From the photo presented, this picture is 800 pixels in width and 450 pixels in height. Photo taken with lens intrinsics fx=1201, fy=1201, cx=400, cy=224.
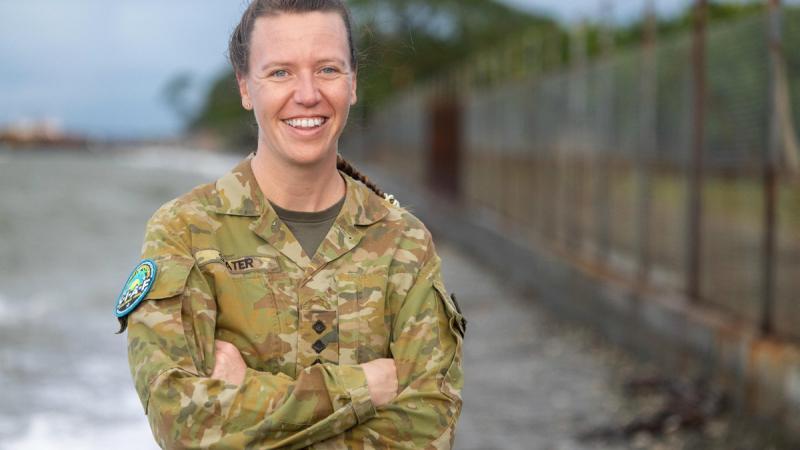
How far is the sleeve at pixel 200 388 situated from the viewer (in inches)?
93.7

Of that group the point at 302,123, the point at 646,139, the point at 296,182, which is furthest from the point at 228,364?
the point at 646,139

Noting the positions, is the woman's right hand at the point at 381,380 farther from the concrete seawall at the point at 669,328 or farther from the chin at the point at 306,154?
the concrete seawall at the point at 669,328

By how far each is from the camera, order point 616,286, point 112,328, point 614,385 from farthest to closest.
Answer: point 112,328, point 616,286, point 614,385

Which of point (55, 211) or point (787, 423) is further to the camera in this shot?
point (55, 211)

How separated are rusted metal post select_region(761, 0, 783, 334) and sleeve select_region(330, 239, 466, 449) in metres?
4.43

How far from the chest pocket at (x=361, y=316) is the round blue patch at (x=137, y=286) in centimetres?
40

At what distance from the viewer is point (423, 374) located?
102 inches

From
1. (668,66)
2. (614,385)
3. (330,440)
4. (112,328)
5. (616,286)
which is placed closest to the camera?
(330,440)

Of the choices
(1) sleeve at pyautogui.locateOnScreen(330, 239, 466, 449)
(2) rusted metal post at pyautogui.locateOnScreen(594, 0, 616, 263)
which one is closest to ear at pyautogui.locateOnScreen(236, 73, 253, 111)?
(1) sleeve at pyautogui.locateOnScreen(330, 239, 466, 449)

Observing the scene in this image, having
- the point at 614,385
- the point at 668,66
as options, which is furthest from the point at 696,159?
the point at 614,385

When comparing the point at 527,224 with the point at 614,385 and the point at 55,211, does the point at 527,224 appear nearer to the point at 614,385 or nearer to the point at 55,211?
the point at 614,385

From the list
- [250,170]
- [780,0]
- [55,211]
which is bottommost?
[55,211]

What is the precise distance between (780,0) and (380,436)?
16.3 feet

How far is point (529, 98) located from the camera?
48.1 feet
